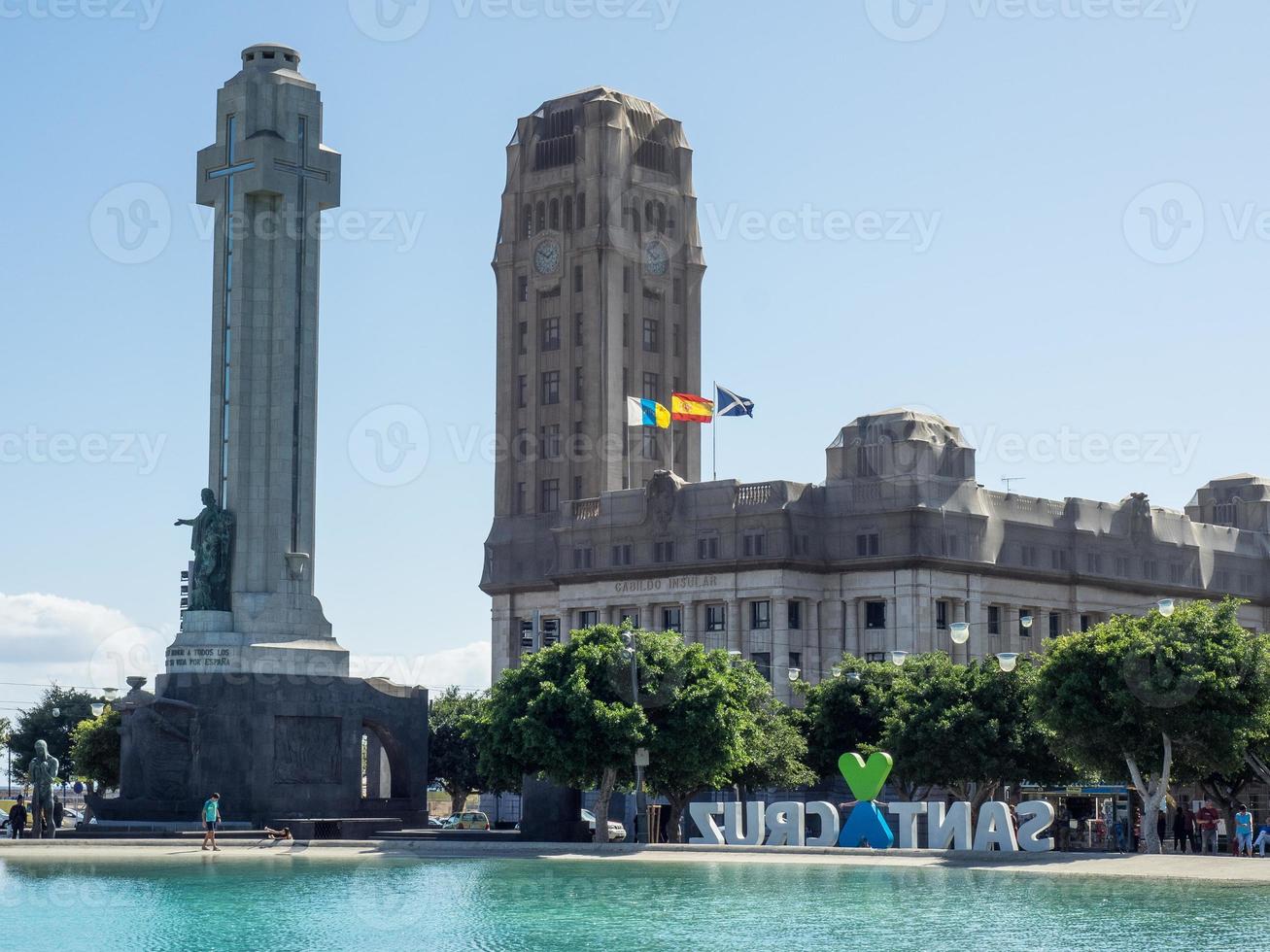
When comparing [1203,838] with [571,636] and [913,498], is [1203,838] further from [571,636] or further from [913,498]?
[913,498]

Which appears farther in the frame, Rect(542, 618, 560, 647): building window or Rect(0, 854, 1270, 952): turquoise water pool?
Rect(542, 618, 560, 647): building window

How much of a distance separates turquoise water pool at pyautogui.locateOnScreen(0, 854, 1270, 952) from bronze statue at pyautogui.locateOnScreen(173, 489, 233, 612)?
22.2 metres

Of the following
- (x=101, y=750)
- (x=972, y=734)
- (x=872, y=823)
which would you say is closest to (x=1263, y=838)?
(x=872, y=823)

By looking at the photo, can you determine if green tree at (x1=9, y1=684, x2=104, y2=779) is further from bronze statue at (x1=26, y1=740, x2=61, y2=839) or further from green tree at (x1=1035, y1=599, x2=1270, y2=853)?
green tree at (x1=1035, y1=599, x2=1270, y2=853)

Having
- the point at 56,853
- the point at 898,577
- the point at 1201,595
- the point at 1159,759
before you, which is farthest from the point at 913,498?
the point at 56,853

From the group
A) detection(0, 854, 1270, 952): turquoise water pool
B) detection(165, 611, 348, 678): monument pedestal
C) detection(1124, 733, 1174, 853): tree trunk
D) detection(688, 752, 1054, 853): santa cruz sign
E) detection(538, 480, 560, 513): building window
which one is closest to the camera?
detection(0, 854, 1270, 952): turquoise water pool

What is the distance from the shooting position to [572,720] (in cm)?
7056

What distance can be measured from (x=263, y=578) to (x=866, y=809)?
1132 inches

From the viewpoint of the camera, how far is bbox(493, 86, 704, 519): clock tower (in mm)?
154250

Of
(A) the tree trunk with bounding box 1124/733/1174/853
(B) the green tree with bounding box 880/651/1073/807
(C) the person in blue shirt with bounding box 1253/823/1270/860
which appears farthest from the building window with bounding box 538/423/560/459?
(A) the tree trunk with bounding box 1124/733/1174/853

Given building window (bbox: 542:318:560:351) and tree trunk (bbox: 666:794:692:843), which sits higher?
building window (bbox: 542:318:560:351)

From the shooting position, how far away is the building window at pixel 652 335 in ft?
521

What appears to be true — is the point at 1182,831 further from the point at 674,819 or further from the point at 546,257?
the point at 546,257

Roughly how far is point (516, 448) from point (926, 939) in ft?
406
